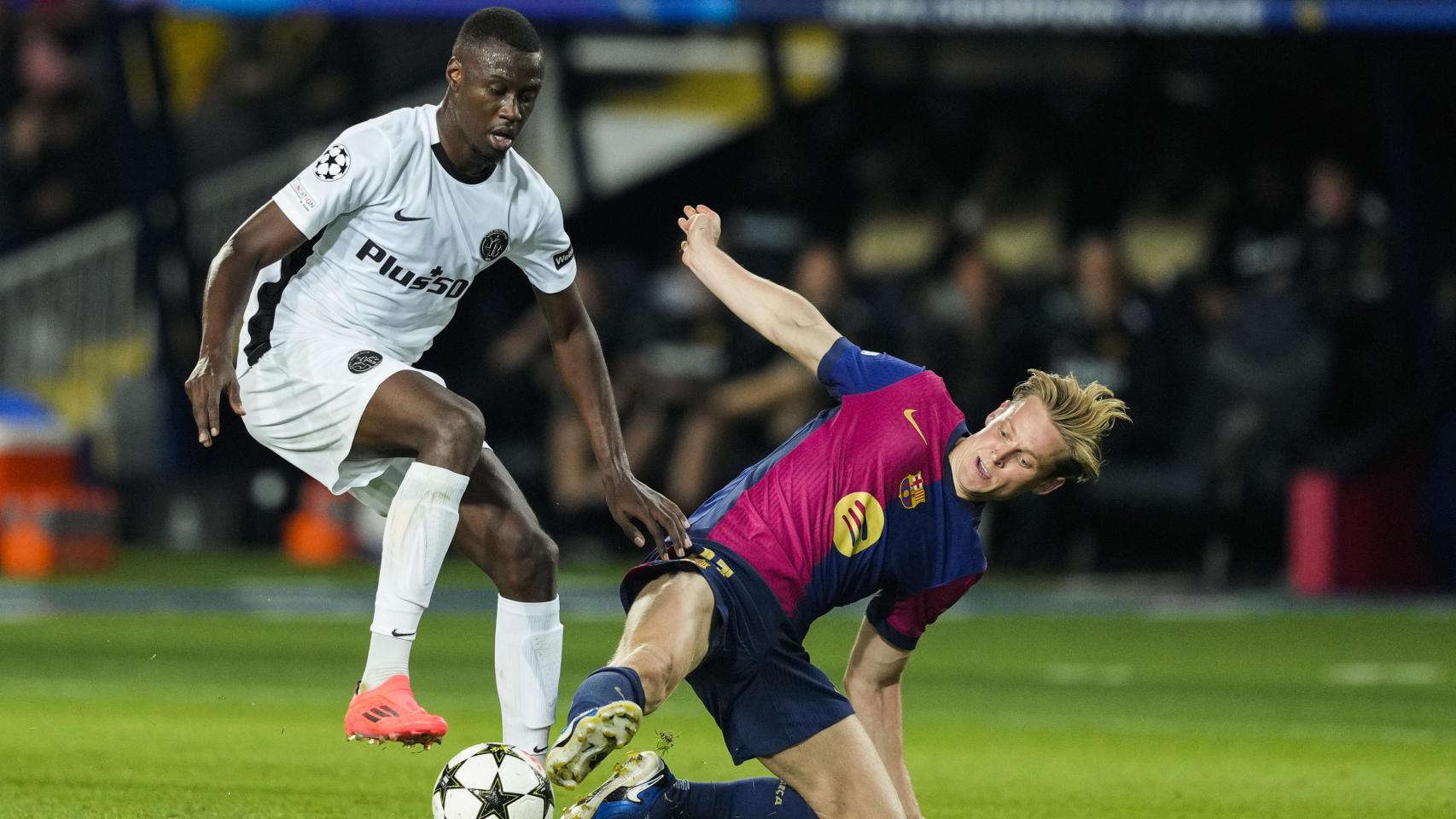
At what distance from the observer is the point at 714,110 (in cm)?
1848

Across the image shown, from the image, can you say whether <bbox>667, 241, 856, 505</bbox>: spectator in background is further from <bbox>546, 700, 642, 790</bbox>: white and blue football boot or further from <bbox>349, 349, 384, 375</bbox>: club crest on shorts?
<bbox>546, 700, 642, 790</bbox>: white and blue football boot

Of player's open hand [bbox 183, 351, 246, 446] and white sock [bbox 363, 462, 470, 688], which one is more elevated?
player's open hand [bbox 183, 351, 246, 446]

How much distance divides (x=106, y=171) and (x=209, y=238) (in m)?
2.08

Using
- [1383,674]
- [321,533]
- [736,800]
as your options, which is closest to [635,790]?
[736,800]

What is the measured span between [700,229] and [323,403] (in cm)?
120

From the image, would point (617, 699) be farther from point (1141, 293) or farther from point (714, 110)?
point (714, 110)

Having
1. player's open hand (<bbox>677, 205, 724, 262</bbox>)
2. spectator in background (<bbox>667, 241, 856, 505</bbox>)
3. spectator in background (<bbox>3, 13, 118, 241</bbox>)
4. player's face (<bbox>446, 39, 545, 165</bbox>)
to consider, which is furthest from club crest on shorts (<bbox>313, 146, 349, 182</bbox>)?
spectator in background (<bbox>3, 13, 118, 241</bbox>)

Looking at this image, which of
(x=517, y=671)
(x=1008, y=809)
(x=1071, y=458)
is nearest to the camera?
(x=1071, y=458)

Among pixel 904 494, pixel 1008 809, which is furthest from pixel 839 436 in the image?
pixel 1008 809

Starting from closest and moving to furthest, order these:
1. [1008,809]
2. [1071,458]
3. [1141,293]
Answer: [1071,458], [1008,809], [1141,293]

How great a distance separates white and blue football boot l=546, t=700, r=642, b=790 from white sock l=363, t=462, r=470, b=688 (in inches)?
48.9

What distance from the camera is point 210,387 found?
6.07 meters

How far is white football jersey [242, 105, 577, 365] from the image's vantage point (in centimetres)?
650

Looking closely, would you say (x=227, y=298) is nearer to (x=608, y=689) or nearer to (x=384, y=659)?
(x=384, y=659)
